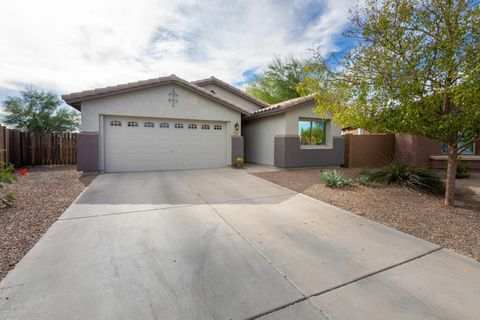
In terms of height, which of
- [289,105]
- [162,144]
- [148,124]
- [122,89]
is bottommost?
[162,144]

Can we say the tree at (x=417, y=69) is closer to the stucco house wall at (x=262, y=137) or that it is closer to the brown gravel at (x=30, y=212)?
the stucco house wall at (x=262, y=137)

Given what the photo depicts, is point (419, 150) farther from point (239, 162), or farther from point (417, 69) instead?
point (239, 162)

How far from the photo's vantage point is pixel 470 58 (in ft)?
13.3

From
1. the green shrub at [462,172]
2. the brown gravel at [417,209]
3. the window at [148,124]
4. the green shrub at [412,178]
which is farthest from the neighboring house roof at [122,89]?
the green shrub at [462,172]

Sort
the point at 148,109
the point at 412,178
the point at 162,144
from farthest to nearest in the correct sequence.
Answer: the point at 162,144, the point at 148,109, the point at 412,178

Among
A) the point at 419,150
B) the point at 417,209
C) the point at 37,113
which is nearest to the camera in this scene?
the point at 417,209

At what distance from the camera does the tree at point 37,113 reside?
13242 mm

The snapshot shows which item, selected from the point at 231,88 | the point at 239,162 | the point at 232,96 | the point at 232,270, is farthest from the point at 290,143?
the point at 232,270

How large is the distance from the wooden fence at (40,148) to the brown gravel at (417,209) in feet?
37.3

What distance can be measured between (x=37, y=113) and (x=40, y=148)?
13.8ft

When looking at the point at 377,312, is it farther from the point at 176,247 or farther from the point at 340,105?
the point at 340,105

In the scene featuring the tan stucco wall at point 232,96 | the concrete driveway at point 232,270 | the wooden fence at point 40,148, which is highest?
the tan stucco wall at point 232,96

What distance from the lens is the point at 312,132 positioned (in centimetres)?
1148

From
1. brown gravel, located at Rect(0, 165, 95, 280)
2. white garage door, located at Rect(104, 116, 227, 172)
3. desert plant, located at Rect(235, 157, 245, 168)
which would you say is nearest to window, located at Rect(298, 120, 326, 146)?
desert plant, located at Rect(235, 157, 245, 168)
